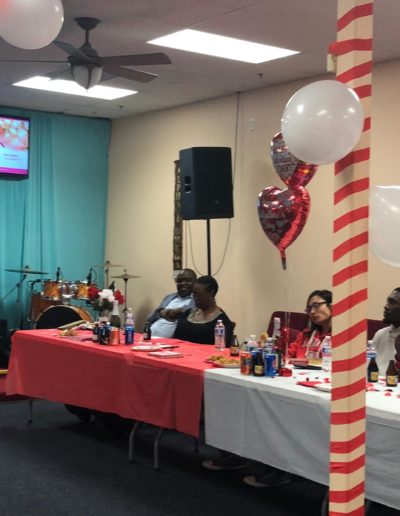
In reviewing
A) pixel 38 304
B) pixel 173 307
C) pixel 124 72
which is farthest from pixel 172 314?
pixel 124 72

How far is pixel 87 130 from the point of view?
8.84 m

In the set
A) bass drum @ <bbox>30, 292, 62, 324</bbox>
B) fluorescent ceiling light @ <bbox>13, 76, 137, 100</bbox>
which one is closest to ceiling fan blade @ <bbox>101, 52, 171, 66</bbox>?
fluorescent ceiling light @ <bbox>13, 76, 137, 100</bbox>

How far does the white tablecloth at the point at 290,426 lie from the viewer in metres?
3.08

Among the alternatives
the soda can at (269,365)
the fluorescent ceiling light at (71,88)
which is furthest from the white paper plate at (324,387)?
the fluorescent ceiling light at (71,88)

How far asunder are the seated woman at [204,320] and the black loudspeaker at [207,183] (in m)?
1.49

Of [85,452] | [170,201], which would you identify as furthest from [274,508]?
[170,201]

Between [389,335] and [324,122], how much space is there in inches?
99.9

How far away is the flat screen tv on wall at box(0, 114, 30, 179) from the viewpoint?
8062 millimetres

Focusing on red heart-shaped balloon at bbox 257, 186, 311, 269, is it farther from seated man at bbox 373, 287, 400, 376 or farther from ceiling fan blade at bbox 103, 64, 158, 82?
ceiling fan blade at bbox 103, 64, 158, 82

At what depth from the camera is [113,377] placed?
4.61m

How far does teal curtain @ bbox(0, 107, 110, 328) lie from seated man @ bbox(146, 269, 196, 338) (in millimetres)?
1990

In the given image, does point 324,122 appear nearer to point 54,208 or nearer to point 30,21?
point 30,21

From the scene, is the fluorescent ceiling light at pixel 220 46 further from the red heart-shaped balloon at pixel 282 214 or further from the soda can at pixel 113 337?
the soda can at pixel 113 337

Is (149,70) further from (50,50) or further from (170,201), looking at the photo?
(170,201)
